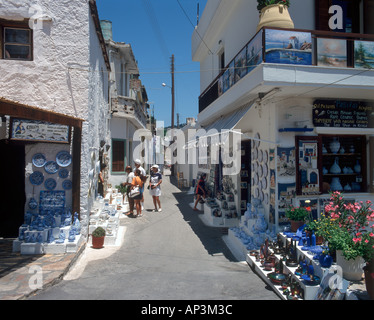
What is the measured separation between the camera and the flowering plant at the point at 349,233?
4.11m

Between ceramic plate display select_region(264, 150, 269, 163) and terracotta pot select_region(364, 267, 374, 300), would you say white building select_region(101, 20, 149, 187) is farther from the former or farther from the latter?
terracotta pot select_region(364, 267, 374, 300)

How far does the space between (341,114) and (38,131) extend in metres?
7.02

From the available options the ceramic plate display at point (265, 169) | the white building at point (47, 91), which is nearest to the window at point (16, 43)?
the white building at point (47, 91)

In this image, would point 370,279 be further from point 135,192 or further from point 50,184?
point 135,192

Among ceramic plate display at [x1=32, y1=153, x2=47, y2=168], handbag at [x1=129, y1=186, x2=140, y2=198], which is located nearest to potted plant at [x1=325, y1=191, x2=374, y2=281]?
ceramic plate display at [x1=32, y1=153, x2=47, y2=168]

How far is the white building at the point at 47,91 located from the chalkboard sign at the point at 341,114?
5.49m

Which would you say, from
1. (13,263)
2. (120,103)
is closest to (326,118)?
(13,263)

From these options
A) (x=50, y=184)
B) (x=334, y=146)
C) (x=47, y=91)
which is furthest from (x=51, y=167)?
(x=334, y=146)

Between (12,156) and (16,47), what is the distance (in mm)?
2620

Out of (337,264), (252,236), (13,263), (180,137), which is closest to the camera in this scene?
(337,264)

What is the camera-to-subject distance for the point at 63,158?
22.6 feet

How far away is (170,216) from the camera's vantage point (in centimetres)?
1084

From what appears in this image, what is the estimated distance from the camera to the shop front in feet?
21.3
